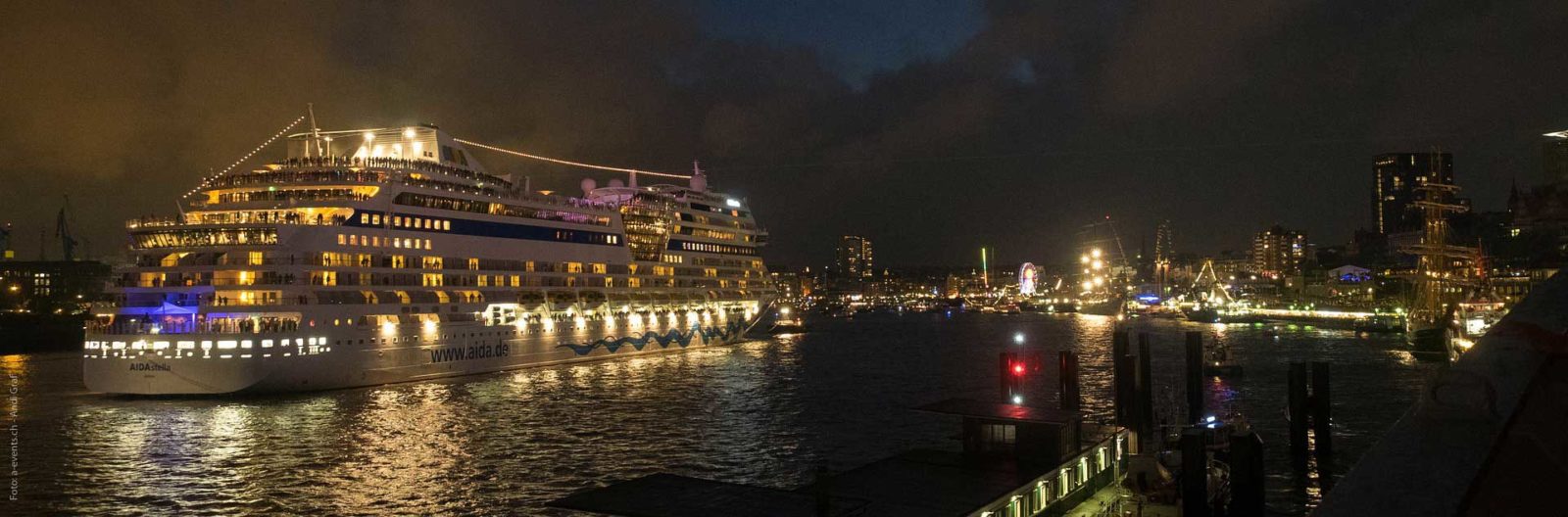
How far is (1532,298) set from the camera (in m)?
3.20

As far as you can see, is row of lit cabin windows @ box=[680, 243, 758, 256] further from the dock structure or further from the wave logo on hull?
the dock structure

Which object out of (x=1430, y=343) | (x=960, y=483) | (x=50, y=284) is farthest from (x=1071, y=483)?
(x=50, y=284)

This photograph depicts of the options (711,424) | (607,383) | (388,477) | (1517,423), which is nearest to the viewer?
(1517,423)

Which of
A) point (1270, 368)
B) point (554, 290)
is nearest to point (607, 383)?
point (554, 290)

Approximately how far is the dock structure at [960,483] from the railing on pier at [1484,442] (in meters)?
14.3

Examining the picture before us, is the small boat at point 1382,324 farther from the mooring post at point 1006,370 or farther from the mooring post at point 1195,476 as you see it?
the mooring post at point 1195,476

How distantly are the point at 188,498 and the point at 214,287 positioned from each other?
22459 mm

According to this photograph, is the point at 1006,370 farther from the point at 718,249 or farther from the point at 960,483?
the point at 718,249

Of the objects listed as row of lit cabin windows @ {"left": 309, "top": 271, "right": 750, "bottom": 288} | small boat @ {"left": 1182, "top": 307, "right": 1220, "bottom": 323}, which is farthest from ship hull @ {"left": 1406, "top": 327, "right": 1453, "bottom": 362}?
small boat @ {"left": 1182, "top": 307, "right": 1220, "bottom": 323}

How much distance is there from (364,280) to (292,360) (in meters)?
5.94

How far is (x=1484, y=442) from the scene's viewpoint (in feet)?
9.10

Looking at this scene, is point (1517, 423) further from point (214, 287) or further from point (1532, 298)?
point (214, 287)

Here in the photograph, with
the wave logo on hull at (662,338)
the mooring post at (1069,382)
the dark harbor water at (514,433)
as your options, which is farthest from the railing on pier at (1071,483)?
the wave logo on hull at (662,338)

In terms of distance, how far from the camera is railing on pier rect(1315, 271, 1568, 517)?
2.69 metres
